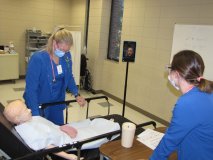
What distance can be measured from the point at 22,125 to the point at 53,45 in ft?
2.64

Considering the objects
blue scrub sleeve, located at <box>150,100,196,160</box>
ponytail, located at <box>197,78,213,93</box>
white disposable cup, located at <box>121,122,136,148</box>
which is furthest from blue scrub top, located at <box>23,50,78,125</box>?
ponytail, located at <box>197,78,213,93</box>

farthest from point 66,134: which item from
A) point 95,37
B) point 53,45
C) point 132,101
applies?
point 95,37

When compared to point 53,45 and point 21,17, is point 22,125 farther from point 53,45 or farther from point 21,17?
point 21,17

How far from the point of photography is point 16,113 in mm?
1594

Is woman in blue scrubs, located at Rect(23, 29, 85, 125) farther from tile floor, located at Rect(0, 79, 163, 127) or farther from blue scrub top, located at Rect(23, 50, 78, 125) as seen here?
tile floor, located at Rect(0, 79, 163, 127)

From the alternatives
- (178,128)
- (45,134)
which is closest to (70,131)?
(45,134)

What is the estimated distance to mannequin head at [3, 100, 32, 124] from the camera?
1.58 m

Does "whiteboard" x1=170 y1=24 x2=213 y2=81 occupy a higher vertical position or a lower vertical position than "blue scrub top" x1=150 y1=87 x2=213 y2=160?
higher

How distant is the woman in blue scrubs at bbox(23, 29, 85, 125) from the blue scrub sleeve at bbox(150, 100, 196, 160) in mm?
1233

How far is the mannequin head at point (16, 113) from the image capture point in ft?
5.20

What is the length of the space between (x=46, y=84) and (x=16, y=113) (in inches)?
22.0

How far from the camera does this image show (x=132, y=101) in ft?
14.2

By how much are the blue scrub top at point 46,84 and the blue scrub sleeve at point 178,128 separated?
124cm

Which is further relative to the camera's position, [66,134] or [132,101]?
[132,101]
